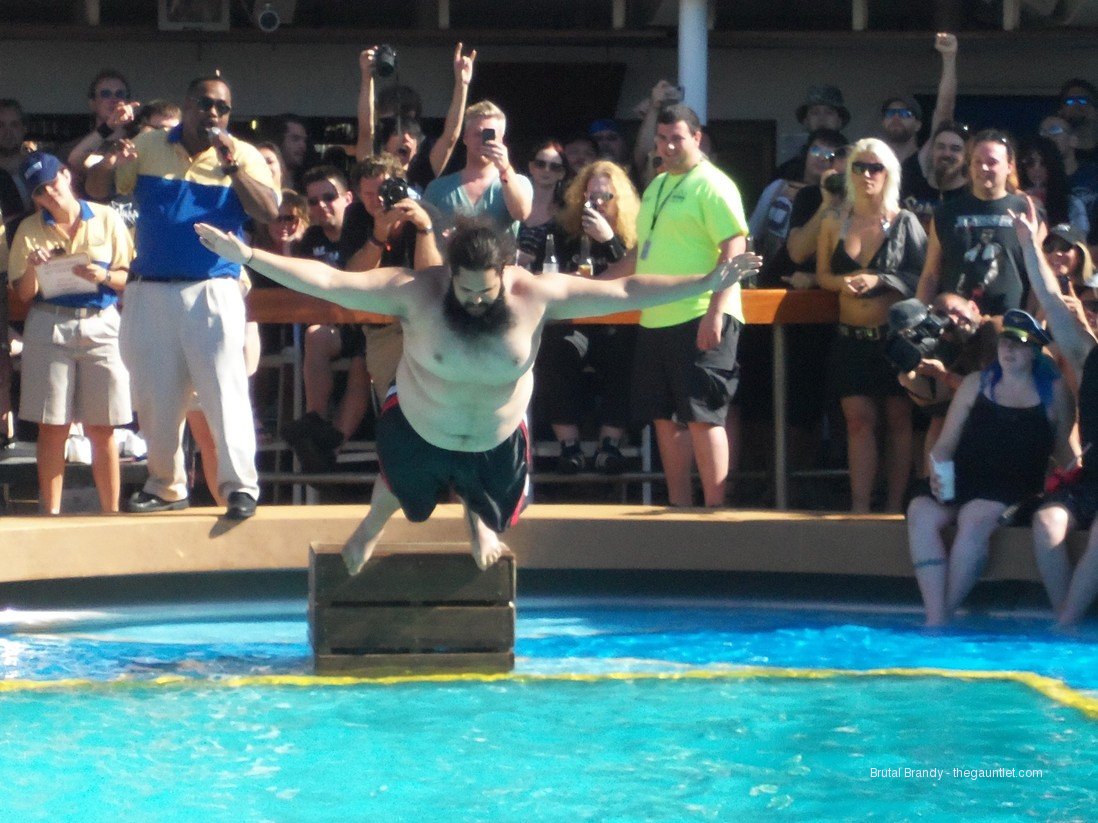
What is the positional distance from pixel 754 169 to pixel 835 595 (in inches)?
171

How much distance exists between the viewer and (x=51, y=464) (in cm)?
808

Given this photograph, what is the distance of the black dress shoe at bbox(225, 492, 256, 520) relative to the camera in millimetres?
7734

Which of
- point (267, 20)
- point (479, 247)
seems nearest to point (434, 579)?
point (479, 247)

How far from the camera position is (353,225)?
8.27m

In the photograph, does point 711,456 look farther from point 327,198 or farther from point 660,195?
point 327,198

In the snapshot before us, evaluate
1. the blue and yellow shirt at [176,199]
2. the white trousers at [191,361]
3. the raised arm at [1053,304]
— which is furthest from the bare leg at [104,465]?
the raised arm at [1053,304]

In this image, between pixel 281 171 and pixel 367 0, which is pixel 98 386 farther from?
pixel 367 0

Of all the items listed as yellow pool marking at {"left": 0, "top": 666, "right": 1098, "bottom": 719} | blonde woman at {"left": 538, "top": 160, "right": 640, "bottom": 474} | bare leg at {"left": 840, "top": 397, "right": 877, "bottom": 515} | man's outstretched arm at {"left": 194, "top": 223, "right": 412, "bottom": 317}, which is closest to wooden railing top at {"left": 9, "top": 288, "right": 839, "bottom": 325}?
blonde woman at {"left": 538, "top": 160, "right": 640, "bottom": 474}

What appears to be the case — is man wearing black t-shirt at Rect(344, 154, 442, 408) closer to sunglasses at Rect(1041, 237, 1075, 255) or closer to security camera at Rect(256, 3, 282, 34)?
sunglasses at Rect(1041, 237, 1075, 255)

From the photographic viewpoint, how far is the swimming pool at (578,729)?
5.28 meters

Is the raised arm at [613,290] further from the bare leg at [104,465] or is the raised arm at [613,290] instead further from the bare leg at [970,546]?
the bare leg at [104,465]

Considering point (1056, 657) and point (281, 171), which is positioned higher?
point (281, 171)

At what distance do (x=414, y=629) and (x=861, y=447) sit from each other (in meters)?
2.53

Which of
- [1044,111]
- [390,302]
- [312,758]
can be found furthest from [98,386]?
[1044,111]
